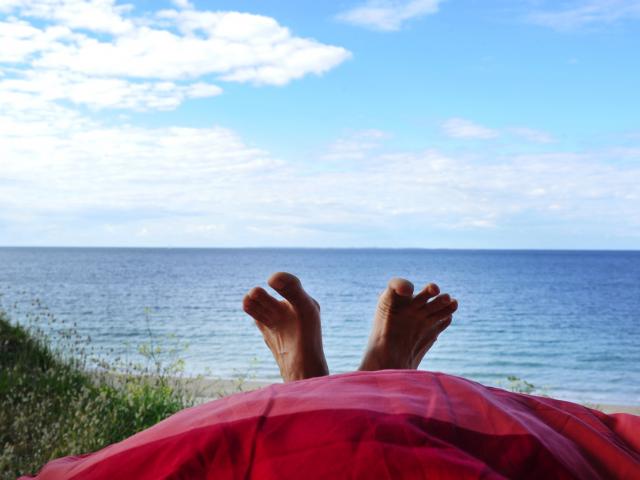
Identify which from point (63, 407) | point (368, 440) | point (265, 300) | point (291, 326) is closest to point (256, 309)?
point (265, 300)

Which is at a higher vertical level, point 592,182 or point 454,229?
point 592,182

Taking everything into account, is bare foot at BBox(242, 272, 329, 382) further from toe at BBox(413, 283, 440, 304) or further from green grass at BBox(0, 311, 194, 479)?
green grass at BBox(0, 311, 194, 479)

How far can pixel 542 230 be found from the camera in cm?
4112

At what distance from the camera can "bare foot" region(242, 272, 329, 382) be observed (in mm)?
2666

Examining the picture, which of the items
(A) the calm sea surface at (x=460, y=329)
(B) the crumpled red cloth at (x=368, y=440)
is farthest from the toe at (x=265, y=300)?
(B) the crumpled red cloth at (x=368, y=440)

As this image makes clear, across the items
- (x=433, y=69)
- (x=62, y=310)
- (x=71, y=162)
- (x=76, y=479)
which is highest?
(x=433, y=69)

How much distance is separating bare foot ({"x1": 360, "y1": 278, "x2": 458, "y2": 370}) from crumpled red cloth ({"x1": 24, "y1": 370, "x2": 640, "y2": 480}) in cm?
167

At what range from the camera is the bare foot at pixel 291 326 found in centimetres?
267

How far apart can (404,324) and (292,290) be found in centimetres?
57

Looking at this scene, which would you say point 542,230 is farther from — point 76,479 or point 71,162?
point 76,479

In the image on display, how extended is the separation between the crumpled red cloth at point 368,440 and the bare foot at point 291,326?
5.17 ft

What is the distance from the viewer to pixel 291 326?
282 centimetres

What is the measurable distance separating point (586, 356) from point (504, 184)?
37498 mm

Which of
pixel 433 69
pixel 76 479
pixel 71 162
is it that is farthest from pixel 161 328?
pixel 71 162
